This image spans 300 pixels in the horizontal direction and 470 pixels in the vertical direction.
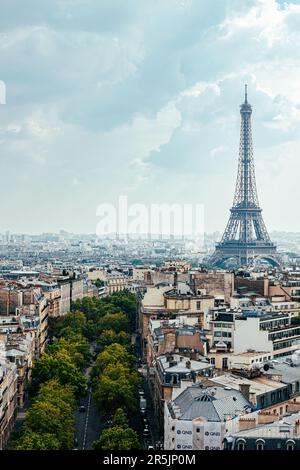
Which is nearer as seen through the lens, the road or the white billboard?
the white billboard

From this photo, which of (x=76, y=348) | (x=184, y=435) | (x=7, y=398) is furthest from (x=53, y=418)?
(x=76, y=348)

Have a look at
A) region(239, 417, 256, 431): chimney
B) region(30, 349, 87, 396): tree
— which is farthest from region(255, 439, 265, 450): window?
region(30, 349, 87, 396): tree

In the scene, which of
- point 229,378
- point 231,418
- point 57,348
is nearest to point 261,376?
point 229,378

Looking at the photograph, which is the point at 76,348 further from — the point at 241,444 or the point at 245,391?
the point at 241,444

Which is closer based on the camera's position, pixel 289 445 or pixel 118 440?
pixel 289 445

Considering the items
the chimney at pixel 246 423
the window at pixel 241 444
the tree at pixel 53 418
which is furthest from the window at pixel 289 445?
the tree at pixel 53 418

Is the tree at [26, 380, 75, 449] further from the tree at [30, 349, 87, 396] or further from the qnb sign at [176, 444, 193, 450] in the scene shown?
the qnb sign at [176, 444, 193, 450]

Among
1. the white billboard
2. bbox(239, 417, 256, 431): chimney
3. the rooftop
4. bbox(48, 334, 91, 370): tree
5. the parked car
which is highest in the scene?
bbox(48, 334, 91, 370): tree
